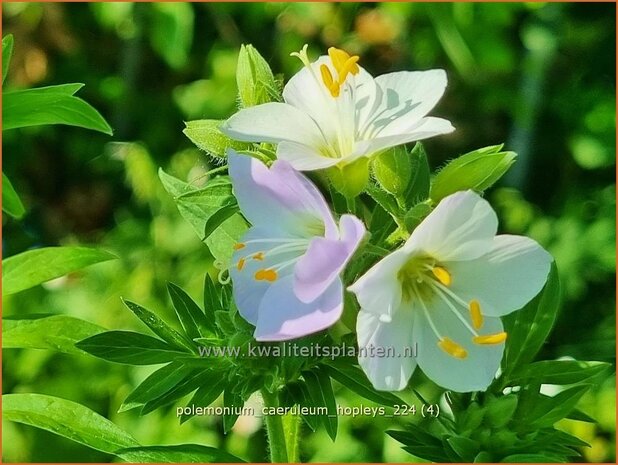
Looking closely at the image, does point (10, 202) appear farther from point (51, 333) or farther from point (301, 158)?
point (301, 158)

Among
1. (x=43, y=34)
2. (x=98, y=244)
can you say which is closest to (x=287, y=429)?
(x=98, y=244)

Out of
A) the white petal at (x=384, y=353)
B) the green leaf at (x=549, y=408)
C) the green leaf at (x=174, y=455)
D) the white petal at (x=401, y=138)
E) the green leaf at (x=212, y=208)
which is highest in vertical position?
the white petal at (x=401, y=138)

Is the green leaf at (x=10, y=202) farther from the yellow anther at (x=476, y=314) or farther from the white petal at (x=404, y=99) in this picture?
the yellow anther at (x=476, y=314)

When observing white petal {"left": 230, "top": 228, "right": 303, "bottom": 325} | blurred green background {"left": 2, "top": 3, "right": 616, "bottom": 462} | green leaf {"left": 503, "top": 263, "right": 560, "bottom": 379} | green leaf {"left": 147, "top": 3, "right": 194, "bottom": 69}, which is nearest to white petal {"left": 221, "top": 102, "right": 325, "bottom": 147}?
→ white petal {"left": 230, "top": 228, "right": 303, "bottom": 325}

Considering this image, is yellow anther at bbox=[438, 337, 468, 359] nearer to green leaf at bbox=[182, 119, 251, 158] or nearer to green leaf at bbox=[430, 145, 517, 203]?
green leaf at bbox=[430, 145, 517, 203]

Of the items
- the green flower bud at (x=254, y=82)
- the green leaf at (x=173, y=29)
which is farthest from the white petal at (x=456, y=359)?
the green leaf at (x=173, y=29)
